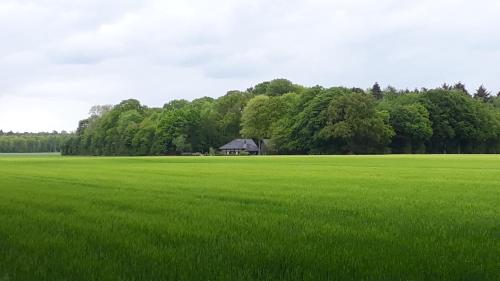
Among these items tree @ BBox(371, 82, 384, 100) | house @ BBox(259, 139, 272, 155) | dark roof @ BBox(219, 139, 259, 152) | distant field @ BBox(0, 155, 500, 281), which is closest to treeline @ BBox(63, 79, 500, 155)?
house @ BBox(259, 139, 272, 155)

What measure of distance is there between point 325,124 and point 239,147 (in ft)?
111

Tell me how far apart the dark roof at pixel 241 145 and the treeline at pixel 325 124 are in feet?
14.3

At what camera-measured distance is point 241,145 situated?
14788cm

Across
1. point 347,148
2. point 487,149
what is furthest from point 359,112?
point 487,149

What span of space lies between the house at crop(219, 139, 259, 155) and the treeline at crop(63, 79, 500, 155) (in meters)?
4.48

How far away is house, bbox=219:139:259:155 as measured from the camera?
Answer: 5812 inches

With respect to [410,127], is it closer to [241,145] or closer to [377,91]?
[241,145]

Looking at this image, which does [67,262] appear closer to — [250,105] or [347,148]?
[347,148]

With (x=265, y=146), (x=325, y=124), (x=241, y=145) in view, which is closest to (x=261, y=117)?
(x=265, y=146)

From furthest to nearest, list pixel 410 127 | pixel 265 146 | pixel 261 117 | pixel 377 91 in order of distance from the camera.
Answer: pixel 377 91 < pixel 265 146 < pixel 261 117 < pixel 410 127

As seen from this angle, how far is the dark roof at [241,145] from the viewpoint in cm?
14788

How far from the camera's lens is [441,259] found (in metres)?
7.57

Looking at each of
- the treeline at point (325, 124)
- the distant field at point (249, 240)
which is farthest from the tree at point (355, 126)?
the distant field at point (249, 240)

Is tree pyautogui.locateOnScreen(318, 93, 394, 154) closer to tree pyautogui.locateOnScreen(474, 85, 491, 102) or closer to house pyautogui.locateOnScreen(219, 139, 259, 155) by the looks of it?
house pyautogui.locateOnScreen(219, 139, 259, 155)
